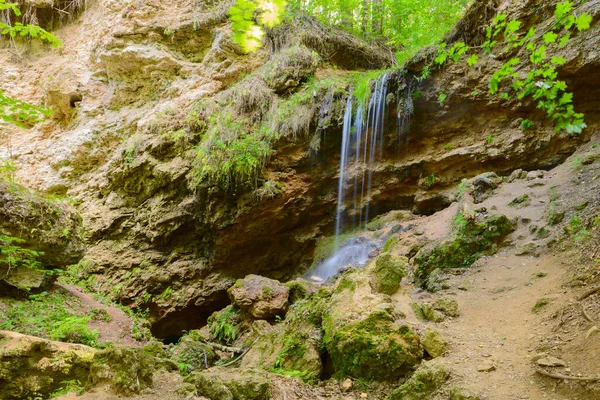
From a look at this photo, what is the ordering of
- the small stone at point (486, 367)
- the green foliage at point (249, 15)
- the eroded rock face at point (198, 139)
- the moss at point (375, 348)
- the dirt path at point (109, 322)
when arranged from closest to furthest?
the green foliage at point (249, 15) < the small stone at point (486, 367) < the moss at point (375, 348) < the dirt path at point (109, 322) < the eroded rock face at point (198, 139)

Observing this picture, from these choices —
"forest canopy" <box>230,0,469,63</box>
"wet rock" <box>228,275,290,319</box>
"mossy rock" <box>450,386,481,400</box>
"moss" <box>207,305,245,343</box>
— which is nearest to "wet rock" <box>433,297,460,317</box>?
"mossy rock" <box>450,386,481,400</box>

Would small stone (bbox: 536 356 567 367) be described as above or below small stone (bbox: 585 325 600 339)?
below

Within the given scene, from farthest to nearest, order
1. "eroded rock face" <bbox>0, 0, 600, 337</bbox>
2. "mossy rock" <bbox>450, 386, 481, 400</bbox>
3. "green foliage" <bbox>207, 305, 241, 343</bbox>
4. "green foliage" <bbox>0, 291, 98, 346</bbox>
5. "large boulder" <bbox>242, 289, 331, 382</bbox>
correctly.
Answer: "eroded rock face" <bbox>0, 0, 600, 337</bbox> → "green foliage" <bbox>207, 305, 241, 343</bbox> → "green foliage" <bbox>0, 291, 98, 346</bbox> → "large boulder" <bbox>242, 289, 331, 382</bbox> → "mossy rock" <bbox>450, 386, 481, 400</bbox>

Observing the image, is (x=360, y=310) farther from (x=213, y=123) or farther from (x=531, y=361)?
(x=213, y=123)

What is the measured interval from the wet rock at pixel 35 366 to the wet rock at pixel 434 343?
3.60 metres

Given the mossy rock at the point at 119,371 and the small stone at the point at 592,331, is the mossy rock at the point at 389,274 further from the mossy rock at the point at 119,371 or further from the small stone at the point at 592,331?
the mossy rock at the point at 119,371

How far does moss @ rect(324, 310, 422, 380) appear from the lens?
3.53 metres

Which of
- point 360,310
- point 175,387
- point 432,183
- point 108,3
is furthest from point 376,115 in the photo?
point 108,3

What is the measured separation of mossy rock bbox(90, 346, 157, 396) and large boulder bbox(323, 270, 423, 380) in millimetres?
2044

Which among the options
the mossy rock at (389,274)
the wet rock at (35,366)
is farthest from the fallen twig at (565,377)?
the wet rock at (35,366)

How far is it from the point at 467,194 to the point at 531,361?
5144 millimetres

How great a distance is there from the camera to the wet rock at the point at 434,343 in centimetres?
362

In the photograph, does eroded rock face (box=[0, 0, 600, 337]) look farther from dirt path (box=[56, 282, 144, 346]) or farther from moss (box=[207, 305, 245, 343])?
moss (box=[207, 305, 245, 343])

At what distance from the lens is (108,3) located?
14.1 meters
